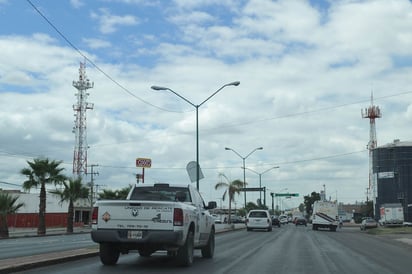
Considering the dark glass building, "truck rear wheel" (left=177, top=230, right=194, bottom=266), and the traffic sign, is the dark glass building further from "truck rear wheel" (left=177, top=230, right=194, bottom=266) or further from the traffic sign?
"truck rear wheel" (left=177, top=230, right=194, bottom=266)

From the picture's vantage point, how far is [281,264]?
47.3ft

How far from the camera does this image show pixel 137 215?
12.6 meters

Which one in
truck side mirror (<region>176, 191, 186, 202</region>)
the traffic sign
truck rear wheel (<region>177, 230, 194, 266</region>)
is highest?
the traffic sign

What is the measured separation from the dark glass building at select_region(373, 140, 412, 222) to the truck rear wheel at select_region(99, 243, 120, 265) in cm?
9700

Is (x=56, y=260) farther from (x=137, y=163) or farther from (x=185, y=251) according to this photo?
(x=137, y=163)

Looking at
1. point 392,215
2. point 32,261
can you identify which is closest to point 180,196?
point 32,261

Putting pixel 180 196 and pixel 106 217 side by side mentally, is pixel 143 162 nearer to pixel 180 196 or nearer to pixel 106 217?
pixel 180 196

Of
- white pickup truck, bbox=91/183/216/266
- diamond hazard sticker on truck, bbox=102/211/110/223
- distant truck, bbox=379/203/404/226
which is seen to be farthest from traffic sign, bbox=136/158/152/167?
diamond hazard sticker on truck, bbox=102/211/110/223

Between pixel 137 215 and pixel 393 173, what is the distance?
101 metres

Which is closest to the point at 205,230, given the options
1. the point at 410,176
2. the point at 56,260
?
the point at 56,260

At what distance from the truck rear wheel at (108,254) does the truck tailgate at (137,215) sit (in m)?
0.88

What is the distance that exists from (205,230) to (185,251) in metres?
2.59

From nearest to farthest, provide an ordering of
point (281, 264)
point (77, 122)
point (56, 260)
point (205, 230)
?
point (56, 260)
point (281, 264)
point (205, 230)
point (77, 122)

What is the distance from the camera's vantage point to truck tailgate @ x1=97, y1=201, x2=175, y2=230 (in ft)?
41.3
